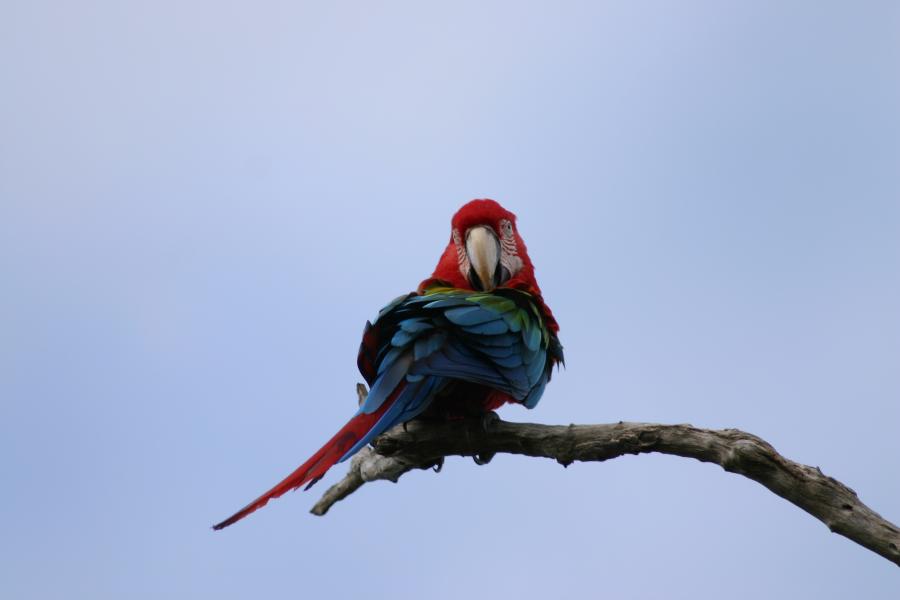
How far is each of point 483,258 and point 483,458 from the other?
86cm

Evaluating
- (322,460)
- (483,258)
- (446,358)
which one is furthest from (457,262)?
(322,460)

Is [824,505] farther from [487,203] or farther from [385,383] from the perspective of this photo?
[487,203]

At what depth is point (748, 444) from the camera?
2.71 metres

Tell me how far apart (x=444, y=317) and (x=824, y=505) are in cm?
138

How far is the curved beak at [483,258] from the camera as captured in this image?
3867mm

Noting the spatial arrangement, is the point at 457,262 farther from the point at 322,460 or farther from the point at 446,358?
the point at 322,460

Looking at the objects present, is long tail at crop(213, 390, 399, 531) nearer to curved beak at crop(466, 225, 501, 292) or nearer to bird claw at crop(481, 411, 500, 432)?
bird claw at crop(481, 411, 500, 432)

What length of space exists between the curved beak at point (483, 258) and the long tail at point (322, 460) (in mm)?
872

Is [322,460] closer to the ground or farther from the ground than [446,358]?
closer to the ground

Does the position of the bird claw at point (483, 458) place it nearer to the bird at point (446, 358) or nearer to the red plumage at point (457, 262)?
the bird at point (446, 358)

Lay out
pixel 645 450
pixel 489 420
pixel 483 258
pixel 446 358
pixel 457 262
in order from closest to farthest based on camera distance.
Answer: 1. pixel 645 450
2. pixel 446 358
3. pixel 489 420
4. pixel 483 258
5. pixel 457 262

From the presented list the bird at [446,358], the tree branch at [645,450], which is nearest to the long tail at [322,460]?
the bird at [446,358]

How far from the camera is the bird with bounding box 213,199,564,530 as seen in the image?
3.10 metres

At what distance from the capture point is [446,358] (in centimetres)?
324
